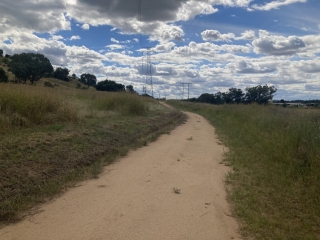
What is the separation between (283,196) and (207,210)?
5.79 ft

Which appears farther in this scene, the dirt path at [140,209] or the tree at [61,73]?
the tree at [61,73]

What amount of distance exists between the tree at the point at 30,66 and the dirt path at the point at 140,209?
2777 cm

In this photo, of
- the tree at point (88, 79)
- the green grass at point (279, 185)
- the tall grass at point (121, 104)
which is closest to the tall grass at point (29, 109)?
the green grass at point (279, 185)

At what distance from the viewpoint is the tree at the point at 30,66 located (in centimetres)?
3222

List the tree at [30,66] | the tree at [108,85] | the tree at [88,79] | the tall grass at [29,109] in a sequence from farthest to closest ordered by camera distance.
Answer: the tree at [88,79] < the tree at [108,85] < the tree at [30,66] < the tall grass at [29,109]

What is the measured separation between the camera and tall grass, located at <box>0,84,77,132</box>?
9.48 metres

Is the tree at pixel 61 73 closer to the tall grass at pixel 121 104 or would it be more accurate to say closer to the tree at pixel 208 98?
the tree at pixel 208 98

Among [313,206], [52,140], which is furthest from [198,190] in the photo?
[52,140]

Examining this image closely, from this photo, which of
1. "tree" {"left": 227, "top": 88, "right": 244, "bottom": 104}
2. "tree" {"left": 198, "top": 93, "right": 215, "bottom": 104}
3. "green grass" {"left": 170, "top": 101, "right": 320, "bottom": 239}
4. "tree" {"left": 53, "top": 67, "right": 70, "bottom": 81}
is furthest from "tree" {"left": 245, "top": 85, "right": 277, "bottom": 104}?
"tree" {"left": 198, "top": 93, "right": 215, "bottom": 104}

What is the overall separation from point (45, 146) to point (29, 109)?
3139mm

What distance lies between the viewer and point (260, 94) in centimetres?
3756

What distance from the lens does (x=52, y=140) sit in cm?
848

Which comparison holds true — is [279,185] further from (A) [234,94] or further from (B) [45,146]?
(A) [234,94]

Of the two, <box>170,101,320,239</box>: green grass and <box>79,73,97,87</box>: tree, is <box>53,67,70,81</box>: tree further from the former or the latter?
<box>170,101,320,239</box>: green grass
